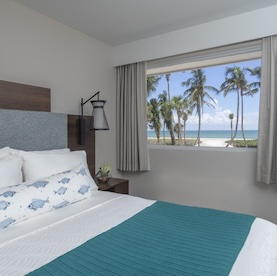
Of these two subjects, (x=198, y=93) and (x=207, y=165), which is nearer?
(x=207, y=165)

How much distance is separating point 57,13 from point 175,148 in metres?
2.10

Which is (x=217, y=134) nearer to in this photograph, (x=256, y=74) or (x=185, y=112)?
(x=185, y=112)

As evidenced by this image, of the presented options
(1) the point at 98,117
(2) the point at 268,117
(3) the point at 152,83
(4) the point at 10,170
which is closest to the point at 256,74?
(2) the point at 268,117

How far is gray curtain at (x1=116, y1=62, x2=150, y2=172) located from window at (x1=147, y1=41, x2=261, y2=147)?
0.80 feet

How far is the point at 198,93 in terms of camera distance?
307cm

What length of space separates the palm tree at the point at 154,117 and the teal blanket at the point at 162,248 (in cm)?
197

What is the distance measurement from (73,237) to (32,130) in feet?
4.31

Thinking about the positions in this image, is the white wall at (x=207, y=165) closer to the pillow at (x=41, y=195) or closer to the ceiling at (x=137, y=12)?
the ceiling at (x=137, y=12)

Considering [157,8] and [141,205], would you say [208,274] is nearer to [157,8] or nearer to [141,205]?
[141,205]

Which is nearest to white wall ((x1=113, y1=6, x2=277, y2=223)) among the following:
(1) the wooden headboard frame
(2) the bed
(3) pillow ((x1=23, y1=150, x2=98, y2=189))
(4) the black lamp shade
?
(4) the black lamp shade

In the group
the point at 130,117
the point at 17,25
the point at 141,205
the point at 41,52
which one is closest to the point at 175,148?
the point at 130,117

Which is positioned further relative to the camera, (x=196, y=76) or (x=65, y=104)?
(x=196, y=76)

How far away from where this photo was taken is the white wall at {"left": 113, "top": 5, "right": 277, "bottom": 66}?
7.81 ft

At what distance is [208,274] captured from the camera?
0.89 metres
